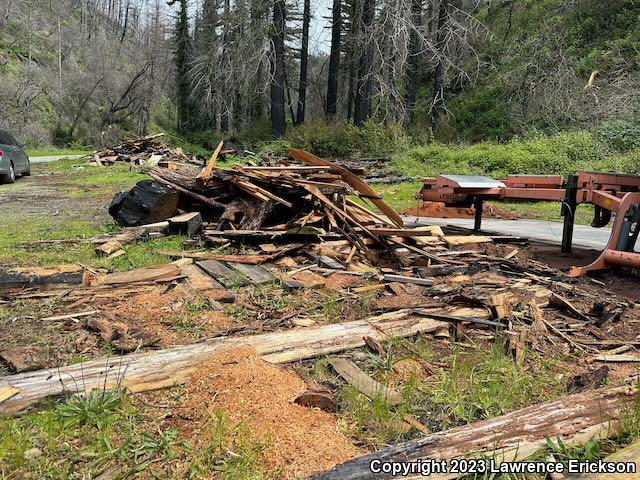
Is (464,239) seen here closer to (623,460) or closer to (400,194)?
(623,460)

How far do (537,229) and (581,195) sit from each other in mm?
3224

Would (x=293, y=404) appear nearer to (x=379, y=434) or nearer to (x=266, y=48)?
(x=379, y=434)

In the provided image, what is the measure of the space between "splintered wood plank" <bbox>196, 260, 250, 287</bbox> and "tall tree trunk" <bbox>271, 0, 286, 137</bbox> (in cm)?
1855

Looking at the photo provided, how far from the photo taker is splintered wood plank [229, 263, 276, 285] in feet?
17.8

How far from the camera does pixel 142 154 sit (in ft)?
73.9

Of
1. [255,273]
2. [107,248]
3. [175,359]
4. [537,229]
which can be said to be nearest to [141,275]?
[255,273]

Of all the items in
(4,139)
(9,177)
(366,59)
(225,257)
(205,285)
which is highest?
(366,59)

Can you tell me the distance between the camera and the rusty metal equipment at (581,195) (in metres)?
5.47

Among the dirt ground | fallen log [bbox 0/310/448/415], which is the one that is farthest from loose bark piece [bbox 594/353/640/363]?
fallen log [bbox 0/310/448/415]

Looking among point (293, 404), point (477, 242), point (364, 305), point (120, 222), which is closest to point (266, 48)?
point (120, 222)

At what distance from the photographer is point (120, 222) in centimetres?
815

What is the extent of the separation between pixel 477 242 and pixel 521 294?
2.63 metres

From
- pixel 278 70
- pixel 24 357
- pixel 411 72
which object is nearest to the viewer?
pixel 24 357

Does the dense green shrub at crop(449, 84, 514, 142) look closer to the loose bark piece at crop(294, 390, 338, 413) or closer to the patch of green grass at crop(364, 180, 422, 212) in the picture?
the patch of green grass at crop(364, 180, 422, 212)
